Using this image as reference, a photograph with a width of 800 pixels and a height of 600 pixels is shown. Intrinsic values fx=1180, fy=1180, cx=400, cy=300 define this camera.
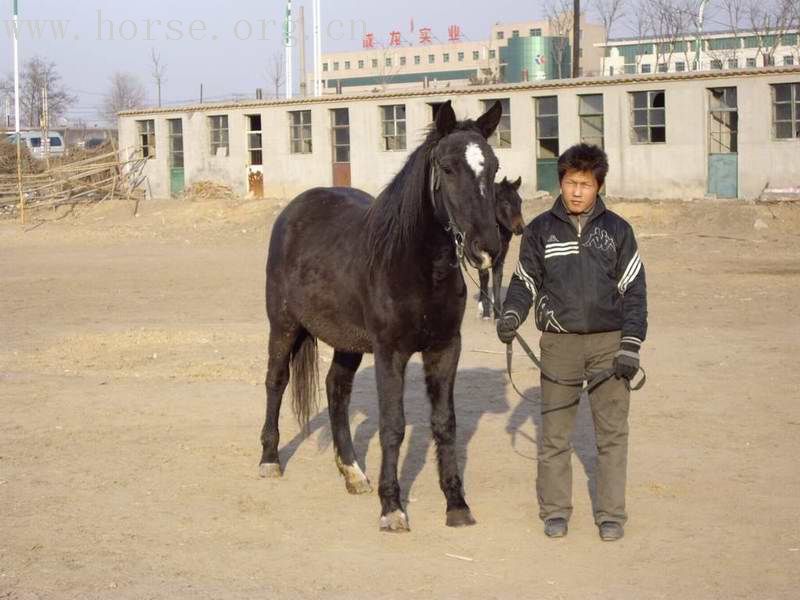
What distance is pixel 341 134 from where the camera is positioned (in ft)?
123

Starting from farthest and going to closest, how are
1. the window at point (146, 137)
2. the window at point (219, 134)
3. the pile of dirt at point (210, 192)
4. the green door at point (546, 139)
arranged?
the window at point (146, 137), the window at point (219, 134), the pile of dirt at point (210, 192), the green door at point (546, 139)

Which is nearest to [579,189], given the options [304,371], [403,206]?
[403,206]

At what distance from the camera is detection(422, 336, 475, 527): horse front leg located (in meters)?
6.24

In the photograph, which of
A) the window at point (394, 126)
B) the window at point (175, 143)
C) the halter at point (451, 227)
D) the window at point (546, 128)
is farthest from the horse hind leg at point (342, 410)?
the window at point (175, 143)

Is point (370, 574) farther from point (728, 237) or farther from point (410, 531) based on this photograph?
point (728, 237)

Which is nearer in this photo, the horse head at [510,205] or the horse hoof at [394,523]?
the horse hoof at [394,523]

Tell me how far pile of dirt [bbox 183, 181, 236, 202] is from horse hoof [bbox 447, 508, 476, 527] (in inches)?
1334

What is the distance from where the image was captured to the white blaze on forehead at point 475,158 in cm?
568

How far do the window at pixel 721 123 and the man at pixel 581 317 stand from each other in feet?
84.7

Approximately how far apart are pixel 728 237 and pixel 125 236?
595 inches

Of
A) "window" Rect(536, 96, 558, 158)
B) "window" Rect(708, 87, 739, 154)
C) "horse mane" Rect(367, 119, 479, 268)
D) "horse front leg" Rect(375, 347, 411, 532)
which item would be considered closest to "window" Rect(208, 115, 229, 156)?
"window" Rect(536, 96, 558, 158)

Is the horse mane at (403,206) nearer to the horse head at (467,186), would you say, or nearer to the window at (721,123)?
the horse head at (467,186)

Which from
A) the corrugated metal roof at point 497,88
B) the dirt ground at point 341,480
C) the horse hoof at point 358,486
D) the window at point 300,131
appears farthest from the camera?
the window at point 300,131

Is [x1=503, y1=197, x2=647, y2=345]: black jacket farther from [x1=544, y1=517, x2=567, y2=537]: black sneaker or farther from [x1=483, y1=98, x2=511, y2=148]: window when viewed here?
[x1=483, y1=98, x2=511, y2=148]: window
